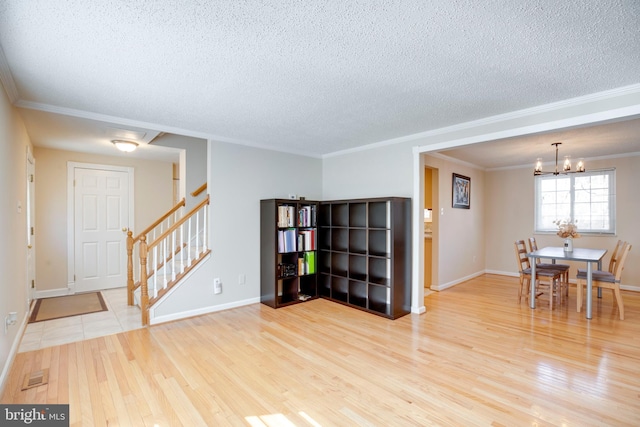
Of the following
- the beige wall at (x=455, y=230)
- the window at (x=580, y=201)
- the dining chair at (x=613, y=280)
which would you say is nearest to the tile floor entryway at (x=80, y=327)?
the beige wall at (x=455, y=230)

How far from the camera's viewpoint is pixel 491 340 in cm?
313

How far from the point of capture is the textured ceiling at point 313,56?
1.59 meters

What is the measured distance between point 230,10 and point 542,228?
6.86 meters

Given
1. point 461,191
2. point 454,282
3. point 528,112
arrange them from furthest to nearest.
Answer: point 461,191 < point 454,282 < point 528,112

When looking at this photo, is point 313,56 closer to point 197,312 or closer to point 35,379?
point 35,379

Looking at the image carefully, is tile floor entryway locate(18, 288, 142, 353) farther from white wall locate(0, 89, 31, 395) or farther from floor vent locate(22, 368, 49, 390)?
floor vent locate(22, 368, 49, 390)

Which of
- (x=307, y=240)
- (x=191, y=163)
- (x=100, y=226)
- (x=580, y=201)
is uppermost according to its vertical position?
(x=191, y=163)

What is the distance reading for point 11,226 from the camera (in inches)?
107

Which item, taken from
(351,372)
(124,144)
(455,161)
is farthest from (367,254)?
(124,144)

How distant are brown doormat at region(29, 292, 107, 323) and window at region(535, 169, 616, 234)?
25.4ft

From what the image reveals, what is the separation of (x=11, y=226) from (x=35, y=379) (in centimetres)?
133

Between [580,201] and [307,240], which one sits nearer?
[307,240]

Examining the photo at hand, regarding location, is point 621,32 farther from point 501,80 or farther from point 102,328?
point 102,328

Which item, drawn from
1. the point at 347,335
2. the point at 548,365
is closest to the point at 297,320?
the point at 347,335
